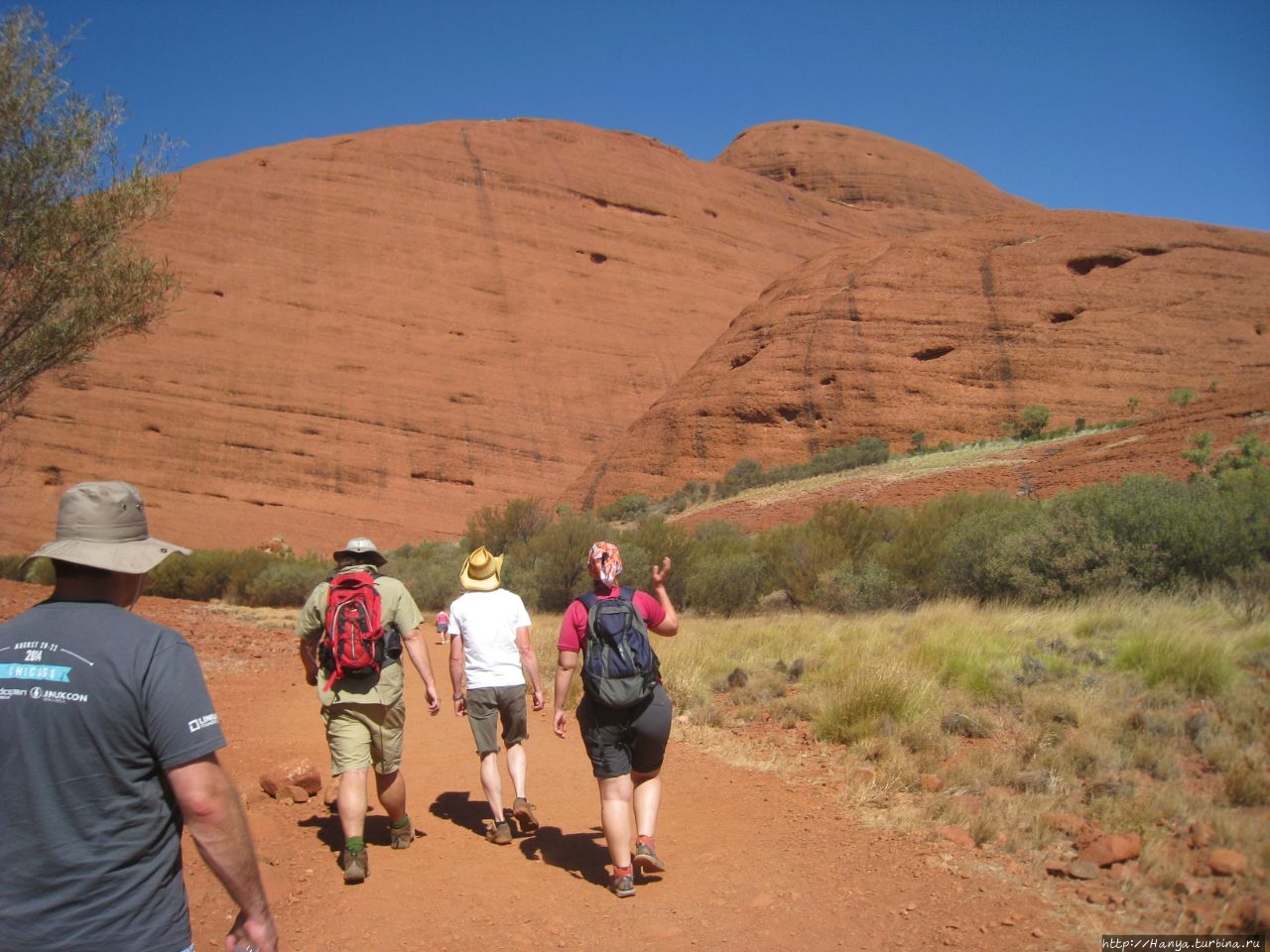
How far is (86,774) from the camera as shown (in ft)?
6.81

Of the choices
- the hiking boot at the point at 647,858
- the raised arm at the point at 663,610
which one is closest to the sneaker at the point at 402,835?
the hiking boot at the point at 647,858

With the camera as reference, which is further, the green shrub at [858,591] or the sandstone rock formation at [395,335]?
the sandstone rock formation at [395,335]

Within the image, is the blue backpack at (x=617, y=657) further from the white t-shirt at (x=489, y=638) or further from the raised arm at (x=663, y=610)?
the white t-shirt at (x=489, y=638)

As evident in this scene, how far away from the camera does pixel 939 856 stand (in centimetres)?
441

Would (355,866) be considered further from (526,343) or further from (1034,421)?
(526,343)

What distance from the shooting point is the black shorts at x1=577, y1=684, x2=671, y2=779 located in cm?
432

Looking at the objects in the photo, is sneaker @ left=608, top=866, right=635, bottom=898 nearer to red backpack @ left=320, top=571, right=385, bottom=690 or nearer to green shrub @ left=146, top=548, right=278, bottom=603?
red backpack @ left=320, top=571, right=385, bottom=690

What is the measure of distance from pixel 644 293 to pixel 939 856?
161 feet

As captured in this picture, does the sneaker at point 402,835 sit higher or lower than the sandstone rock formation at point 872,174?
lower

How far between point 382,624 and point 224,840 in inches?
103

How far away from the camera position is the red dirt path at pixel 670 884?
12.5 ft

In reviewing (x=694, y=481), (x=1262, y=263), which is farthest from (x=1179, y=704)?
(x=1262, y=263)

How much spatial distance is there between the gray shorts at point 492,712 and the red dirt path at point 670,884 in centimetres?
54

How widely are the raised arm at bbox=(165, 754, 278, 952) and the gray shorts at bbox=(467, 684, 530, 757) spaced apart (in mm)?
3138
